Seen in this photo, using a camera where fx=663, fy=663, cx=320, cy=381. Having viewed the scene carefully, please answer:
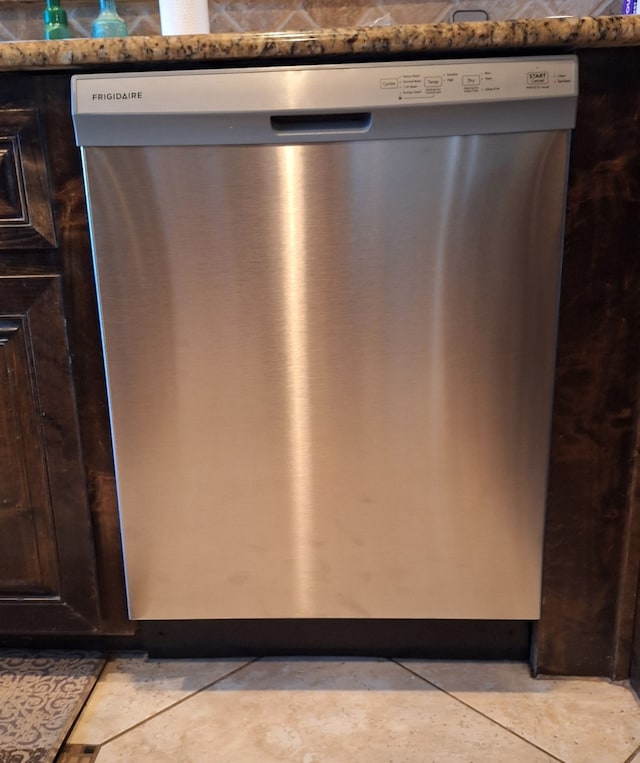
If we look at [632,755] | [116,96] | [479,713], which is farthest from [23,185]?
[632,755]

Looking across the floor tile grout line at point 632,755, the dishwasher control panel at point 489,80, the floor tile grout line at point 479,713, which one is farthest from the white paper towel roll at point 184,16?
the floor tile grout line at point 632,755

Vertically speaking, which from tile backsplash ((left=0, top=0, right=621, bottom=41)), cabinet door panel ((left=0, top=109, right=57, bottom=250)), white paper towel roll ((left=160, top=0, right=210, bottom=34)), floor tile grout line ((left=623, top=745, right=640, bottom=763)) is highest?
tile backsplash ((left=0, top=0, right=621, bottom=41))

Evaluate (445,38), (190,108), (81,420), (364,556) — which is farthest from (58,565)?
(445,38)

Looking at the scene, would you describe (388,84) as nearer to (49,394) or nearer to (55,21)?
A: (49,394)

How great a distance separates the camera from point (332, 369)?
892 mm

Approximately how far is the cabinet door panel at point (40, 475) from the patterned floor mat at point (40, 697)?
0.32ft

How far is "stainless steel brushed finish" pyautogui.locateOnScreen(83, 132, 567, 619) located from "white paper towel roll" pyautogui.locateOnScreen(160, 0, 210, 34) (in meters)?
0.45

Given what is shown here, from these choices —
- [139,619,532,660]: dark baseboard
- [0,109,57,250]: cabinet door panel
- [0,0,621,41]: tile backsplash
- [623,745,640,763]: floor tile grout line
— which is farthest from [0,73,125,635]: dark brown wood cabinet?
[623,745,640,763]: floor tile grout line

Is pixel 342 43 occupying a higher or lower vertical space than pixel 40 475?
higher

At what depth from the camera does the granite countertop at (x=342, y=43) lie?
77 cm

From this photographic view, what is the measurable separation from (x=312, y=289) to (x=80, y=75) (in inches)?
15.2

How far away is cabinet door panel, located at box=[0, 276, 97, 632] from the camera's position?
908 millimetres

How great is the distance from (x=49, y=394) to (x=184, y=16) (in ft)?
2.28

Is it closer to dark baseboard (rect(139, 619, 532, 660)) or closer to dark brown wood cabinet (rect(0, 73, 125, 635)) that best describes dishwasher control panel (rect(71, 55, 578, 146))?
dark brown wood cabinet (rect(0, 73, 125, 635))
